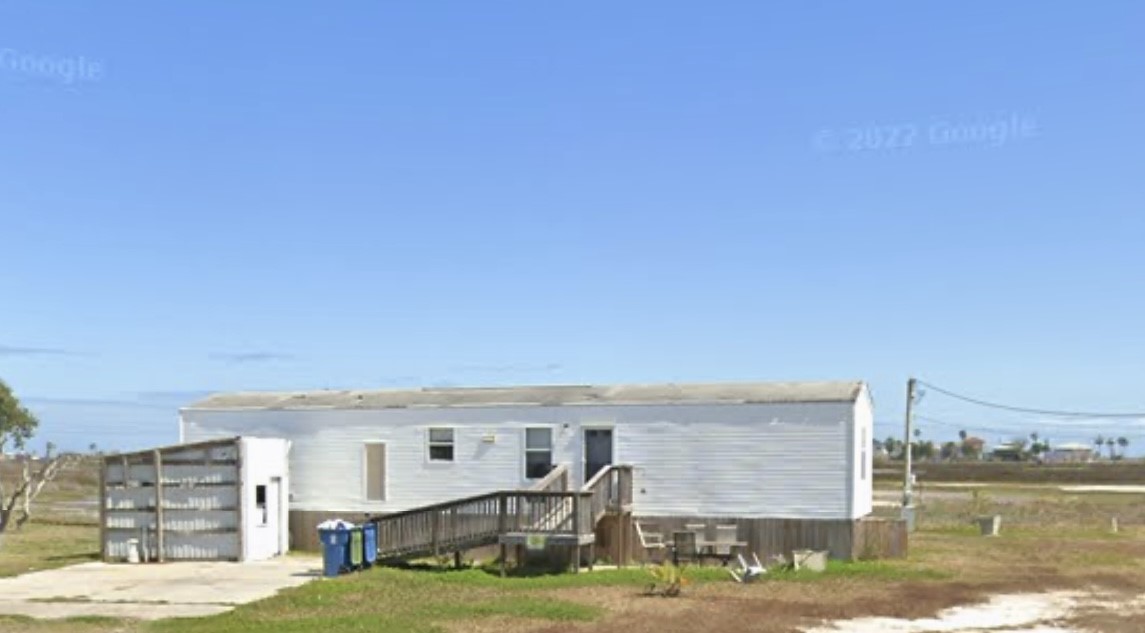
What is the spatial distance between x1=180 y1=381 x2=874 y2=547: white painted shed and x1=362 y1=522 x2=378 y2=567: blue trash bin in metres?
2.84

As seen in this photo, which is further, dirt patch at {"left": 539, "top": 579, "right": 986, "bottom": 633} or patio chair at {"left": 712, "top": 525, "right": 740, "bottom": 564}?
patio chair at {"left": 712, "top": 525, "right": 740, "bottom": 564}

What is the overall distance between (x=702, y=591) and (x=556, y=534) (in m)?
3.29

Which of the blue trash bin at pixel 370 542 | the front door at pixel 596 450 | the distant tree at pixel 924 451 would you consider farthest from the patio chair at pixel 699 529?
the distant tree at pixel 924 451

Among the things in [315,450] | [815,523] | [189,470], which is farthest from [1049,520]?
[189,470]

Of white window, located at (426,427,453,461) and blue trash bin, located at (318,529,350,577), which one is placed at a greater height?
white window, located at (426,427,453,461)

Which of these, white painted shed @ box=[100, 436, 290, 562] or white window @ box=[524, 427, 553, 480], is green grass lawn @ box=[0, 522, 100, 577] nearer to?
white painted shed @ box=[100, 436, 290, 562]

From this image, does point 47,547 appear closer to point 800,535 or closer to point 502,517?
point 502,517

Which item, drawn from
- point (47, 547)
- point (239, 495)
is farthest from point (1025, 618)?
point (47, 547)

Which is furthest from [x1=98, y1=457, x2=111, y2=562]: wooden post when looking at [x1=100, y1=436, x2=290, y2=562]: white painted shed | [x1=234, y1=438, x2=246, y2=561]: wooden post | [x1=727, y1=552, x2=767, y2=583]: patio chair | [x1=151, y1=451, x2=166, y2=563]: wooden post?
[x1=727, y1=552, x2=767, y2=583]: patio chair

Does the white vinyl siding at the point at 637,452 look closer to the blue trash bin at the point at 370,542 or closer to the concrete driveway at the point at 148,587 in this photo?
the concrete driveway at the point at 148,587

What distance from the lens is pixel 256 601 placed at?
55.0 ft

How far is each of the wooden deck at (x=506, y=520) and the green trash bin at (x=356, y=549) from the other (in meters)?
0.71

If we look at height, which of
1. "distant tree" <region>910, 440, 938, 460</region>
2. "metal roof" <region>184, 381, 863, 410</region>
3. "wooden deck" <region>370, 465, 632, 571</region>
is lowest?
"distant tree" <region>910, 440, 938, 460</region>

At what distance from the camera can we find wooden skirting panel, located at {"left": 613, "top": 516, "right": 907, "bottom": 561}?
861 inches
